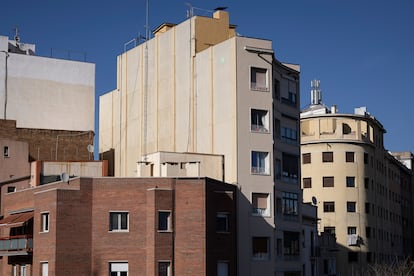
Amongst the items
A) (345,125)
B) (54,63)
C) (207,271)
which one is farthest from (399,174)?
(207,271)

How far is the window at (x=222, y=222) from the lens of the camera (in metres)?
50.9

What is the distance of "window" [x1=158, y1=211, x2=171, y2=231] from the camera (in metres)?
48.6

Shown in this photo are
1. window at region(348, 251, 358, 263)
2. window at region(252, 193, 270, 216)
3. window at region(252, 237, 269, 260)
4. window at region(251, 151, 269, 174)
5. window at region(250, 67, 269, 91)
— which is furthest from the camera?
window at region(348, 251, 358, 263)

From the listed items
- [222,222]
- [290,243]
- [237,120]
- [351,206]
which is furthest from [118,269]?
[351,206]

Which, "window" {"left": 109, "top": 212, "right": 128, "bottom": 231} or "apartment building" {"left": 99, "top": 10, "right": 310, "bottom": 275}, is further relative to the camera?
"apartment building" {"left": 99, "top": 10, "right": 310, "bottom": 275}

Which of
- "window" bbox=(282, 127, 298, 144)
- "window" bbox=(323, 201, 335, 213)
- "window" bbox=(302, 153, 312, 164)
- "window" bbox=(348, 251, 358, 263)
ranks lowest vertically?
"window" bbox=(348, 251, 358, 263)

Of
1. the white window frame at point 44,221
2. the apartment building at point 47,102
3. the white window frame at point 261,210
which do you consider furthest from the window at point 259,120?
the apartment building at point 47,102

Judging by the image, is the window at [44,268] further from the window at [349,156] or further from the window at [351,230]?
the window at [349,156]

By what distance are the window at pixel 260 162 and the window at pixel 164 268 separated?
34.3 feet

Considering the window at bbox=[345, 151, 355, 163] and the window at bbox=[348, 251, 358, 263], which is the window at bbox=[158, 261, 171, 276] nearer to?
the window at bbox=[348, 251, 358, 263]

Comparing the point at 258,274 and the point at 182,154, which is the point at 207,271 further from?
the point at 182,154

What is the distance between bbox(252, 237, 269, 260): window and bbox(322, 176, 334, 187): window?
3807cm

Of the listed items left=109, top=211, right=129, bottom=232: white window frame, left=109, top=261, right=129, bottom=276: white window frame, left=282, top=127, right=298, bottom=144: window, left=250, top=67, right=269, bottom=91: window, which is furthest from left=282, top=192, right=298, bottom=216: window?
left=109, top=261, right=129, bottom=276: white window frame

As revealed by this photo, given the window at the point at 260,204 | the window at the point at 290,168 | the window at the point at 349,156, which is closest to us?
the window at the point at 260,204
